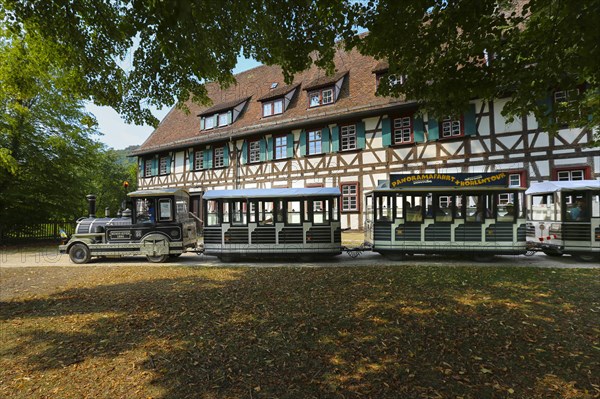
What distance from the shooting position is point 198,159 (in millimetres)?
23531

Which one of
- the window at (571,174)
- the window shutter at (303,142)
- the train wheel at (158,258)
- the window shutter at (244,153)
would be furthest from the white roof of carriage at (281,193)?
the window shutter at (244,153)

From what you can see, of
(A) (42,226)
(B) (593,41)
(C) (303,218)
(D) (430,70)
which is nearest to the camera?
(B) (593,41)

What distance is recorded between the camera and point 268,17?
13.9 ft

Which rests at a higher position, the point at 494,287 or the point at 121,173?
the point at 121,173

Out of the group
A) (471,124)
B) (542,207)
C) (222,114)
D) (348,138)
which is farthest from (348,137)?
(222,114)

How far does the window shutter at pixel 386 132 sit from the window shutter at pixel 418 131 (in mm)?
1203

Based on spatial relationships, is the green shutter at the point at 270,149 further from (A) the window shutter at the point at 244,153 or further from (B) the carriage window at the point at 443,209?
(B) the carriage window at the point at 443,209

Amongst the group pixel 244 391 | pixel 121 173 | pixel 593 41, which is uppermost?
pixel 121 173

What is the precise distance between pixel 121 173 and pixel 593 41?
226ft

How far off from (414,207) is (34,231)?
20970 millimetres

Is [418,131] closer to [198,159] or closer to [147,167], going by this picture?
[198,159]

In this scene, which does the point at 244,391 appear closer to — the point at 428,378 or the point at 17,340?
the point at 428,378

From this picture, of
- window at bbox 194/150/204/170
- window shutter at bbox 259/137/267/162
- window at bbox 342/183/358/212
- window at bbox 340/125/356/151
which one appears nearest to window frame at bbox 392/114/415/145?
window at bbox 340/125/356/151

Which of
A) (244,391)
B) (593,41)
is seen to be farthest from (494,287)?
(244,391)
